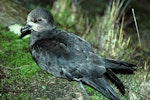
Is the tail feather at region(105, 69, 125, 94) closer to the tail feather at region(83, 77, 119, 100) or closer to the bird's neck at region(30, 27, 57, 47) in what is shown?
the tail feather at region(83, 77, 119, 100)

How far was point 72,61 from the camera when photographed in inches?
145

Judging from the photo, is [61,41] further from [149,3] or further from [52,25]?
[149,3]

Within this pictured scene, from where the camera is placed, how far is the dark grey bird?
3.66 metres

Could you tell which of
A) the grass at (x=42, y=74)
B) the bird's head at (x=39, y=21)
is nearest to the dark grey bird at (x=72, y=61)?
the bird's head at (x=39, y=21)

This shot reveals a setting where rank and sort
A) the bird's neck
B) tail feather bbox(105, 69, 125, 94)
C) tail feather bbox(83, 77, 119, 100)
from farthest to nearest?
the bird's neck, tail feather bbox(105, 69, 125, 94), tail feather bbox(83, 77, 119, 100)

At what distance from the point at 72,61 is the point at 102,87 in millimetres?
417

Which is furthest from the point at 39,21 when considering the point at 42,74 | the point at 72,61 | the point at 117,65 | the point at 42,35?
the point at 117,65

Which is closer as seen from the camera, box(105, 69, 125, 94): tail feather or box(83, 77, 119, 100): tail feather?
box(83, 77, 119, 100): tail feather

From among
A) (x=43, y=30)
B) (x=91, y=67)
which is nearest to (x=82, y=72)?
(x=91, y=67)

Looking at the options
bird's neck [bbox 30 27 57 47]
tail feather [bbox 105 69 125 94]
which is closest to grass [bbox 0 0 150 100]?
tail feather [bbox 105 69 125 94]

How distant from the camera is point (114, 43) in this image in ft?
16.4

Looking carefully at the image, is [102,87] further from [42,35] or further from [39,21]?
[39,21]

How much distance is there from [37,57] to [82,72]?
1.83ft

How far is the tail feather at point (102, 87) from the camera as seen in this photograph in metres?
3.60
